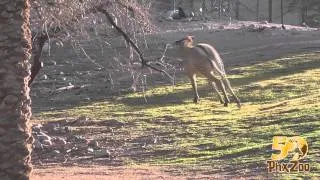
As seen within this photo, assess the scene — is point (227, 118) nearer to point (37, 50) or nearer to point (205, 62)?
point (205, 62)

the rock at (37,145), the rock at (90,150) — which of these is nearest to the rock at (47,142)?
the rock at (37,145)

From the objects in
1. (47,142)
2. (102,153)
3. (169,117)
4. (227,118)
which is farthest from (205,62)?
(47,142)

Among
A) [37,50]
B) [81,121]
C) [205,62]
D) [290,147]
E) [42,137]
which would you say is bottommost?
[81,121]

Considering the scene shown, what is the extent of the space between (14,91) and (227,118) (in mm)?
10231

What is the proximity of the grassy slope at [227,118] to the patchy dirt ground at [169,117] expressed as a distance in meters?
Answer: 0.03

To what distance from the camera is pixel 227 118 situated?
59.7 ft

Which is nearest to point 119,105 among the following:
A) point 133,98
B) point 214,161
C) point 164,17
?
point 133,98

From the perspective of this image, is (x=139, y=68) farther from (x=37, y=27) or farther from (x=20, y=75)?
(x=20, y=75)

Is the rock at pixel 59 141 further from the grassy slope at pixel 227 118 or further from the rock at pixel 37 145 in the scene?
the grassy slope at pixel 227 118

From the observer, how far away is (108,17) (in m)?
14.8

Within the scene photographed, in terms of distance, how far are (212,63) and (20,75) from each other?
7678mm

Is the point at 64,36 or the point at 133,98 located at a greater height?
the point at 64,36

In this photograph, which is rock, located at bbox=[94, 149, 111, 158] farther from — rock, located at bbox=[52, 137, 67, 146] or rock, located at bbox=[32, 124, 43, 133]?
rock, located at bbox=[32, 124, 43, 133]

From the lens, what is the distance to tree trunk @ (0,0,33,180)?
8.45 meters
